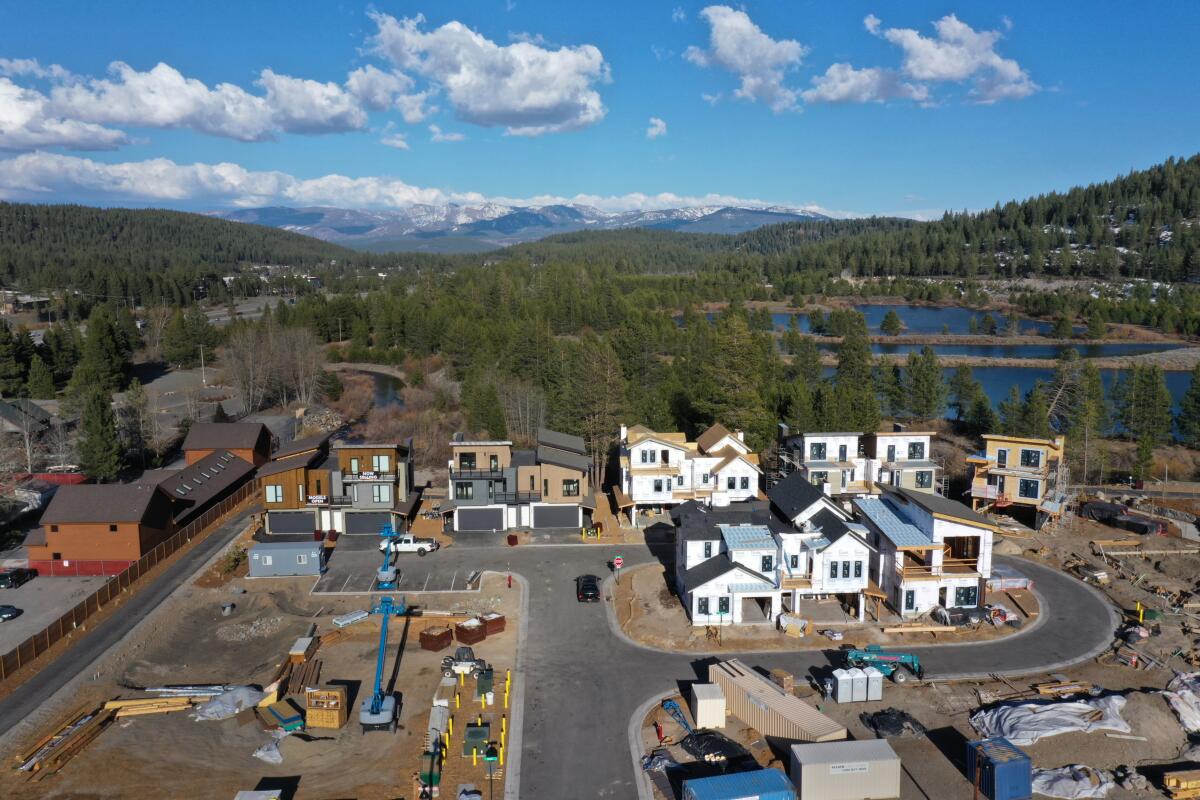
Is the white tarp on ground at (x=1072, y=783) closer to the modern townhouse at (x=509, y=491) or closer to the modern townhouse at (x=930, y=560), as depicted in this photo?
the modern townhouse at (x=930, y=560)

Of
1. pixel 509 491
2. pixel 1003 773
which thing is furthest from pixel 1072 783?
pixel 509 491

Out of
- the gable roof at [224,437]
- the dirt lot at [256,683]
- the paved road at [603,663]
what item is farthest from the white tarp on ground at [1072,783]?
the gable roof at [224,437]

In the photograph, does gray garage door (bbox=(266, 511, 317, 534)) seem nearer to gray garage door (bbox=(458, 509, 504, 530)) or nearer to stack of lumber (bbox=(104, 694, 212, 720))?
gray garage door (bbox=(458, 509, 504, 530))

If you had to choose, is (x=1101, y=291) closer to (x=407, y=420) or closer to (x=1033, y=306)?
(x=1033, y=306)

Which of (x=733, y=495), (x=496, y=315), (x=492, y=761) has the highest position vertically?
(x=496, y=315)

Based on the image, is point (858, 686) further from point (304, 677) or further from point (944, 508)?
point (304, 677)

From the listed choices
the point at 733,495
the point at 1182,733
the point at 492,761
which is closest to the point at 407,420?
the point at 733,495
